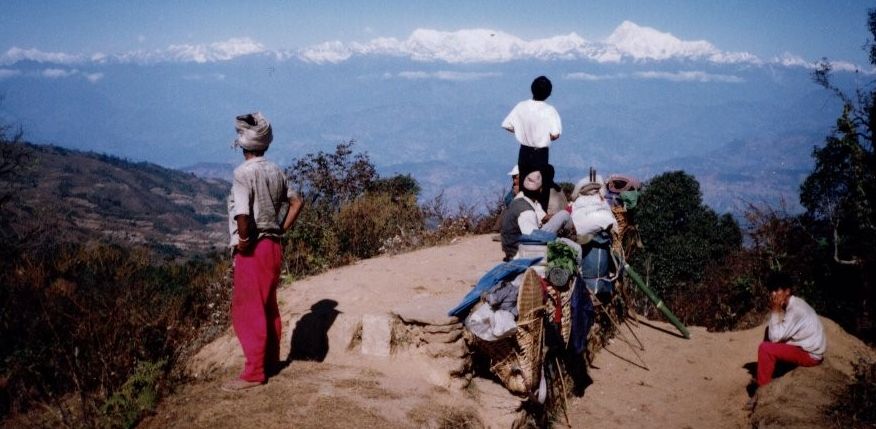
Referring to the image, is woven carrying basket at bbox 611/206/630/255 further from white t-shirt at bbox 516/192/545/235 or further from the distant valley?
the distant valley

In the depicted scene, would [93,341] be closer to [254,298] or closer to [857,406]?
[254,298]

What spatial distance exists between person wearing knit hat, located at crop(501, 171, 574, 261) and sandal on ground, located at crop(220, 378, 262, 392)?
293 centimetres

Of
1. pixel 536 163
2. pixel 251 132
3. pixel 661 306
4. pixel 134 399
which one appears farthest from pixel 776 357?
pixel 134 399

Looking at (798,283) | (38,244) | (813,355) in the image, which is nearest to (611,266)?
(813,355)

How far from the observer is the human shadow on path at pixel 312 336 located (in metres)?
4.85

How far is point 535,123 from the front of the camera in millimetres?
6230

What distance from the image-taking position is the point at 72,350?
4641 mm

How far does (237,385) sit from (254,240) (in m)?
1.13

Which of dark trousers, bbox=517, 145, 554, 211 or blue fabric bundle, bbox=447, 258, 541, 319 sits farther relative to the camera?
dark trousers, bbox=517, 145, 554, 211

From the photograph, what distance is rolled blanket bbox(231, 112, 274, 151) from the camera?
12.3 feet

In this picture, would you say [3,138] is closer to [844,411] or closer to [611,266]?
[611,266]

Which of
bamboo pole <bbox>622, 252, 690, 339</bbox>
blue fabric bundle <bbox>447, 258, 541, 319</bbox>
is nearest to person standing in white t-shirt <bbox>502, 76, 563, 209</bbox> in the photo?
bamboo pole <bbox>622, 252, 690, 339</bbox>

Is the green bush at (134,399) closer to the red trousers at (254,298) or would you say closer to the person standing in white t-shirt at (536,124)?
the red trousers at (254,298)

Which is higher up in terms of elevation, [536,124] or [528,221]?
[536,124]
